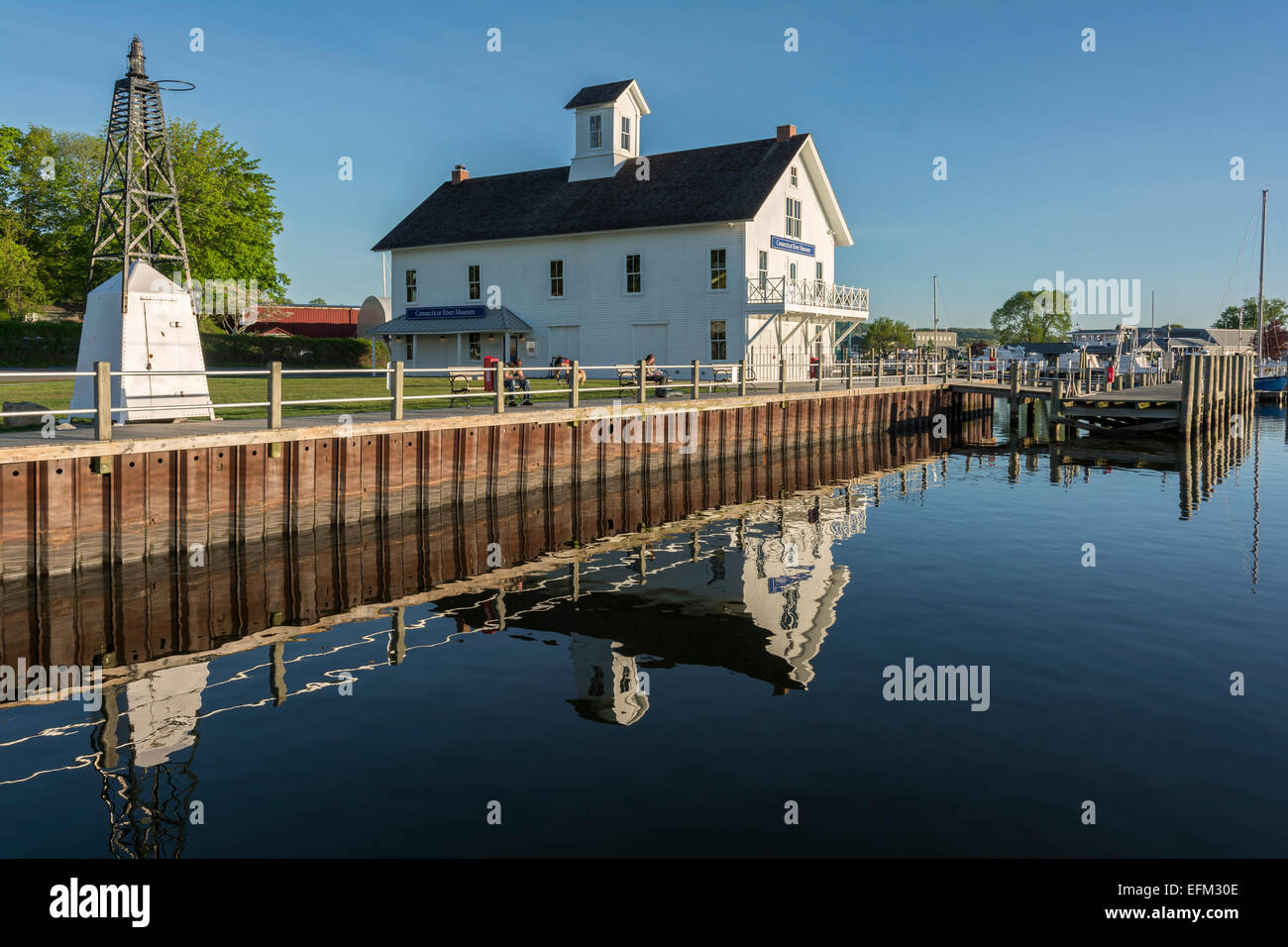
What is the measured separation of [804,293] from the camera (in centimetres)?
3888

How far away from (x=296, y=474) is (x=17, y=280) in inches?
1941

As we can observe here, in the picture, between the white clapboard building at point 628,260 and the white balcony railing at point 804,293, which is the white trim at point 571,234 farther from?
the white balcony railing at point 804,293

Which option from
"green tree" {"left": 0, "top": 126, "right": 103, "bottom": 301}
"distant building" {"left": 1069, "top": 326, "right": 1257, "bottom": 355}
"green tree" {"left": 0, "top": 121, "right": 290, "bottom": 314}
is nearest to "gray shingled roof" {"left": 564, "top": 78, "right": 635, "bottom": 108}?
"green tree" {"left": 0, "top": 121, "right": 290, "bottom": 314}

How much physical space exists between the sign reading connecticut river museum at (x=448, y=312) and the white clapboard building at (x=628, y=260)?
6cm

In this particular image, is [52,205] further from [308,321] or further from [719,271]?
[719,271]

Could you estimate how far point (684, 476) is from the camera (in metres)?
24.5

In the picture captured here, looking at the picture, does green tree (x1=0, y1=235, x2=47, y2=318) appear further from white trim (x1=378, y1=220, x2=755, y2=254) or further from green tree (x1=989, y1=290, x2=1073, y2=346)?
green tree (x1=989, y1=290, x2=1073, y2=346)

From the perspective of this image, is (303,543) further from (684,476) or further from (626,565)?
(684,476)

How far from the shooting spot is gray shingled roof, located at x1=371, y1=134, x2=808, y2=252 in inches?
1507

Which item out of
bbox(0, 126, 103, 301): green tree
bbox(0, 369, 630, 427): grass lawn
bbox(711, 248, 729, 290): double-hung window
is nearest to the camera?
bbox(0, 369, 630, 427): grass lawn

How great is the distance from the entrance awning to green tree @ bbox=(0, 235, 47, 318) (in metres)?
24.7

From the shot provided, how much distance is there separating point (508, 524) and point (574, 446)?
3.87m

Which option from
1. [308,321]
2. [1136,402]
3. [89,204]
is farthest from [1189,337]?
[89,204]
